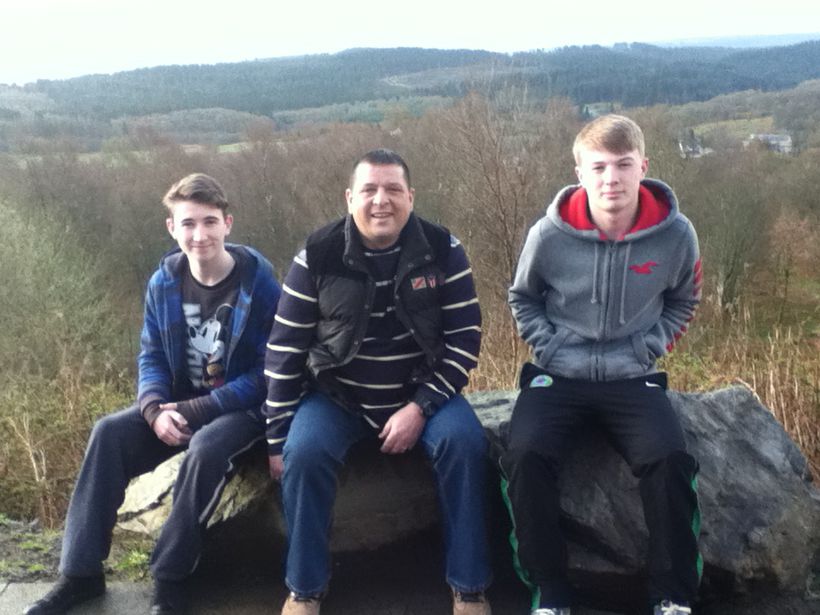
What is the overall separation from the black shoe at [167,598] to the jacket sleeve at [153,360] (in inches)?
23.9

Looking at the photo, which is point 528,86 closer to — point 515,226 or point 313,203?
point 515,226

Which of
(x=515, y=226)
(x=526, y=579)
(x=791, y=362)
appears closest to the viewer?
(x=526, y=579)

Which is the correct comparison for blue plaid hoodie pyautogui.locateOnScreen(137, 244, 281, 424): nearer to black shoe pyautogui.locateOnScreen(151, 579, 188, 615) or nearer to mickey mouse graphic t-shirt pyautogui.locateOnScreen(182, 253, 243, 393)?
mickey mouse graphic t-shirt pyautogui.locateOnScreen(182, 253, 243, 393)

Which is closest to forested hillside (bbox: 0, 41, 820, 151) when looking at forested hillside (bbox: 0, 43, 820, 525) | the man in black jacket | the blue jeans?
forested hillside (bbox: 0, 43, 820, 525)

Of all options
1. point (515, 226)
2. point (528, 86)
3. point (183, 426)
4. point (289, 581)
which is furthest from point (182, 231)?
point (528, 86)

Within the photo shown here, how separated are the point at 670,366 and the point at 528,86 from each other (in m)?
12.1

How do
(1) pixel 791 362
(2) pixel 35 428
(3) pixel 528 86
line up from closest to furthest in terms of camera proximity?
1. (1) pixel 791 362
2. (2) pixel 35 428
3. (3) pixel 528 86

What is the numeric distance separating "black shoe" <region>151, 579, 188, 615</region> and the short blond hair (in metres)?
1.93

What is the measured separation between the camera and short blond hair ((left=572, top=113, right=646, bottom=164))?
2.75 m

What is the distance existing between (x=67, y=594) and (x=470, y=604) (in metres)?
1.32

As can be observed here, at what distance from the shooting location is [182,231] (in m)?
3.04

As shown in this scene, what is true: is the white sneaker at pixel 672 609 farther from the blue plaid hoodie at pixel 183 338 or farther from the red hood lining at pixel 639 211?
the blue plaid hoodie at pixel 183 338

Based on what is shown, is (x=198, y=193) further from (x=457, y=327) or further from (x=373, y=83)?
(x=373, y=83)

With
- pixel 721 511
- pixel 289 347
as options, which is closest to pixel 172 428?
pixel 289 347
